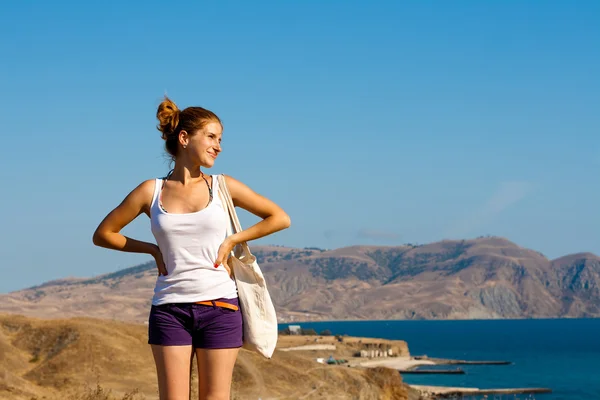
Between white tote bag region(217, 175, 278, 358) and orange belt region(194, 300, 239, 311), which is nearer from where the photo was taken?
orange belt region(194, 300, 239, 311)

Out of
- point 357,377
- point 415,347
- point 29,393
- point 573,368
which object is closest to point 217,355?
point 29,393

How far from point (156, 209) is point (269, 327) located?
890 millimetres

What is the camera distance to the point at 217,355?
15.1ft

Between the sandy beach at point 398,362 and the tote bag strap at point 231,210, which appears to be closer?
the tote bag strap at point 231,210

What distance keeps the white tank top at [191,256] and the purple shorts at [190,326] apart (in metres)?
0.05

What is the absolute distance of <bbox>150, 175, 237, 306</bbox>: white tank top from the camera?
464cm

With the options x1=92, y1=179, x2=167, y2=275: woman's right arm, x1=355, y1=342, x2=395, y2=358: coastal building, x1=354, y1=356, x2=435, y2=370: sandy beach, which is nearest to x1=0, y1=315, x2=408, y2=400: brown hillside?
x1=92, y1=179, x2=167, y2=275: woman's right arm

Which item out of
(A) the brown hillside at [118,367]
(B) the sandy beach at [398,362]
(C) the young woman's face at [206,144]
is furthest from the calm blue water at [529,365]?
(C) the young woman's face at [206,144]

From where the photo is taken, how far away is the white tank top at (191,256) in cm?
464

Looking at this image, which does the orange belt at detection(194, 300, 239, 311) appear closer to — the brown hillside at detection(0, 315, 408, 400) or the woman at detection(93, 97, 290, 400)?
the woman at detection(93, 97, 290, 400)

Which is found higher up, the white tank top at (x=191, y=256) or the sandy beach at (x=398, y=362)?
the sandy beach at (x=398, y=362)

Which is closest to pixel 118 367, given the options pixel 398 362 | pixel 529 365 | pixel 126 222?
pixel 126 222

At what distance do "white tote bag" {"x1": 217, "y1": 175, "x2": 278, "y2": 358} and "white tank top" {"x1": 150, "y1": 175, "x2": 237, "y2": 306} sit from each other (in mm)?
98

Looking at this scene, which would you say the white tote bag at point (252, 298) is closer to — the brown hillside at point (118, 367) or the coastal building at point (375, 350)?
the brown hillside at point (118, 367)
